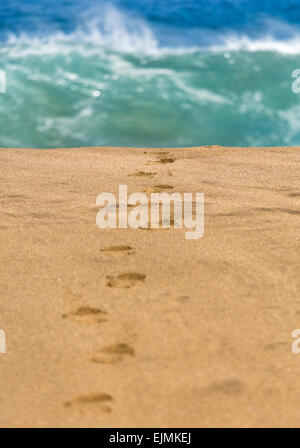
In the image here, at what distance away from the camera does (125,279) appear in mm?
2240

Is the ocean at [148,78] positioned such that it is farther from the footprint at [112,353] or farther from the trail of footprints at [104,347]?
the footprint at [112,353]

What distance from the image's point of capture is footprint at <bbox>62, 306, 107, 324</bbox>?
1963 millimetres

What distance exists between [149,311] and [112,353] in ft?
0.89

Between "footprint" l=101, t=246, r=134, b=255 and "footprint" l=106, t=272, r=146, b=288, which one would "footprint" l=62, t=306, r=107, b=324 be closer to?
"footprint" l=106, t=272, r=146, b=288

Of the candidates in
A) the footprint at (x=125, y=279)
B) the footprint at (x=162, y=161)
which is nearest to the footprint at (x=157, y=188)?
the footprint at (x=162, y=161)

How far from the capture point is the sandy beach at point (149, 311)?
Result: 1559 millimetres

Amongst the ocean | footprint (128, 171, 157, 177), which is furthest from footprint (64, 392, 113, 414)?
the ocean

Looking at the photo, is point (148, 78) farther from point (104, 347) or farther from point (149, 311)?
point (104, 347)

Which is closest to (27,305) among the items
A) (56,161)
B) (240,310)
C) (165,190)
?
(240,310)

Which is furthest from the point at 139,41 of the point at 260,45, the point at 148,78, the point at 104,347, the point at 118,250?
the point at 104,347

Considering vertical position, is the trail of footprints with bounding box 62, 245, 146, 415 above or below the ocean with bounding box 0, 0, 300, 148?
below

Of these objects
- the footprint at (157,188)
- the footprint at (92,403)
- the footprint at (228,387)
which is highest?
the footprint at (157,188)

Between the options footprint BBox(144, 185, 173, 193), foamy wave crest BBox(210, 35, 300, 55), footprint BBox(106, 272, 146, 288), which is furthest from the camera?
foamy wave crest BBox(210, 35, 300, 55)

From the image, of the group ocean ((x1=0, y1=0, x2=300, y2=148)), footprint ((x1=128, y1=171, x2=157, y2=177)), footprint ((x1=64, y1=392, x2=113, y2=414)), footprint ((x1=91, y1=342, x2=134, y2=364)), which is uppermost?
ocean ((x1=0, y1=0, x2=300, y2=148))
